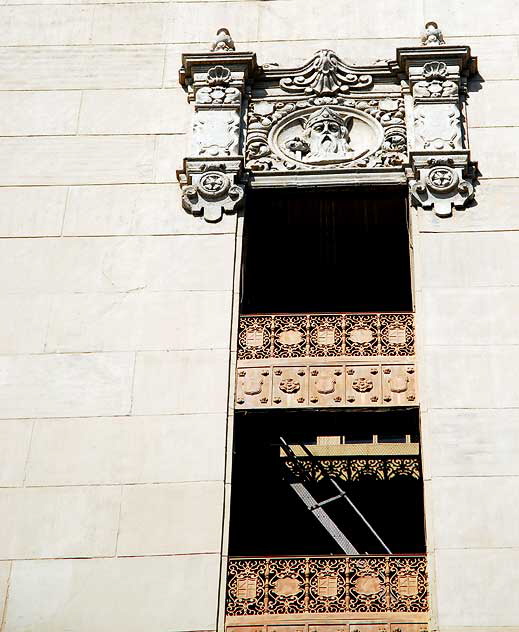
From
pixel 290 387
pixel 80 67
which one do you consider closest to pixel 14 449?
pixel 290 387

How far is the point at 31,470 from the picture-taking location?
15.1 m

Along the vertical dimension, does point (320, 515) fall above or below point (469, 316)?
below

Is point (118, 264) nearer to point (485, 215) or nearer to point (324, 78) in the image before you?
point (324, 78)

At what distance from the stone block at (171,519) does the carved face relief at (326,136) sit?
5683mm

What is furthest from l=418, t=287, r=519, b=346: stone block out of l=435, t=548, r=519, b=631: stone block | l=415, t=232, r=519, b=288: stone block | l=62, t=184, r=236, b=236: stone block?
l=62, t=184, r=236, b=236: stone block

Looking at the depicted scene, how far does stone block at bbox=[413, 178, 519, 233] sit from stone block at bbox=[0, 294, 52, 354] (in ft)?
17.3

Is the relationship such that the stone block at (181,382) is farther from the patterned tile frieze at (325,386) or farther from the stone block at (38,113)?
the stone block at (38,113)

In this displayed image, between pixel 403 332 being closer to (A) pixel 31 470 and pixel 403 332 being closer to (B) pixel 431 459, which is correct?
(B) pixel 431 459

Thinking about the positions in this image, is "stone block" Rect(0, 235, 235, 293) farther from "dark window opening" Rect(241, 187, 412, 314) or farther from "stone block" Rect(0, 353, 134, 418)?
"stone block" Rect(0, 353, 134, 418)

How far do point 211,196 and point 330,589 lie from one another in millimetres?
6077

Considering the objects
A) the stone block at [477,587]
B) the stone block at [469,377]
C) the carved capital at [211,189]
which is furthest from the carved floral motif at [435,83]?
the stone block at [477,587]

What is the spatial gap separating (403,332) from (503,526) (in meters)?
3.10

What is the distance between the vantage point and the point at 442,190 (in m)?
17.3

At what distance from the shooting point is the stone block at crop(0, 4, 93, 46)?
19766mm
